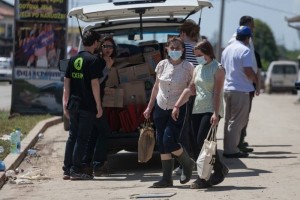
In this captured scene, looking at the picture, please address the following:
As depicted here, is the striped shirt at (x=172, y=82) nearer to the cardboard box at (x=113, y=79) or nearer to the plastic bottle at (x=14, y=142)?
the cardboard box at (x=113, y=79)

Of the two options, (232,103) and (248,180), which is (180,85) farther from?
(232,103)

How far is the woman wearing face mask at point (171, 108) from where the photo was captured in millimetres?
9898

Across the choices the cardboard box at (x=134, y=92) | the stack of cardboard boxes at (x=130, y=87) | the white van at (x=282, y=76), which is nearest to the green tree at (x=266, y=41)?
the white van at (x=282, y=76)

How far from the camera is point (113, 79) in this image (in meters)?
12.0

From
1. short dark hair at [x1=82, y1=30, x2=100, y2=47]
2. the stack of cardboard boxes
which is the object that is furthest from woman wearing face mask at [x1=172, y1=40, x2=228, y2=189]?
the stack of cardboard boxes

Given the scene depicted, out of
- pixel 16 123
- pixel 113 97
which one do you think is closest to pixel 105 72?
pixel 113 97

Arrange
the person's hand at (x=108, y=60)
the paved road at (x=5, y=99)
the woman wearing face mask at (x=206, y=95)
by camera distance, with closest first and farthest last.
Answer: the woman wearing face mask at (x=206, y=95), the person's hand at (x=108, y=60), the paved road at (x=5, y=99)

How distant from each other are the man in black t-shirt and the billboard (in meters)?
9.96

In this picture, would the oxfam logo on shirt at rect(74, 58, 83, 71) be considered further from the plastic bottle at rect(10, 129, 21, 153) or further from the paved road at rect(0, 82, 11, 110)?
the paved road at rect(0, 82, 11, 110)

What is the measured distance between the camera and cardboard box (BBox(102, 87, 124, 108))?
11.6 metres

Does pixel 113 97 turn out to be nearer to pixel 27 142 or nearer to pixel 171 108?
pixel 171 108

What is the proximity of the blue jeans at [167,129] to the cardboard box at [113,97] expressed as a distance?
171 cm

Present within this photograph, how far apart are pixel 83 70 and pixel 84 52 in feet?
0.93

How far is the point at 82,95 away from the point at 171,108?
147cm
